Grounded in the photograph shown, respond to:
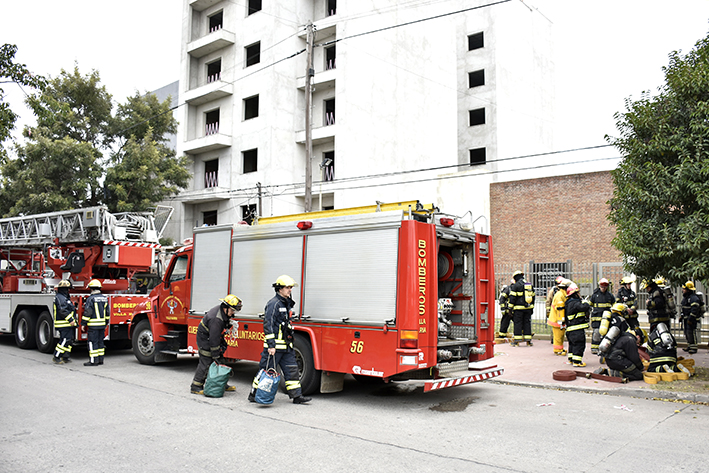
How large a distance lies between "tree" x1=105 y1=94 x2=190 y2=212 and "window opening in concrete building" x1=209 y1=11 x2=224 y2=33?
7.52m

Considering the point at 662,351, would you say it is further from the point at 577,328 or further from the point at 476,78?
the point at 476,78

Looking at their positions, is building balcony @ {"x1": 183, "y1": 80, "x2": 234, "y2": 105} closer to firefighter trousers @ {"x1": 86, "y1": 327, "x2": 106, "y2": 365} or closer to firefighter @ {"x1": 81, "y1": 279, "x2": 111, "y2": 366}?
firefighter @ {"x1": 81, "y1": 279, "x2": 111, "y2": 366}

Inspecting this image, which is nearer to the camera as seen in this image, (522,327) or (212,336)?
(212,336)

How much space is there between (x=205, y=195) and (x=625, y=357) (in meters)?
23.8

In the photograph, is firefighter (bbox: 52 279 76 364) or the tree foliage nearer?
firefighter (bbox: 52 279 76 364)

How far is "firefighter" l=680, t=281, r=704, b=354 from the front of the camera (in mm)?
13305

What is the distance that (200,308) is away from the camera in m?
10.4

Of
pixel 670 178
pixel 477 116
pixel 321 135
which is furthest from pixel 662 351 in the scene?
pixel 477 116

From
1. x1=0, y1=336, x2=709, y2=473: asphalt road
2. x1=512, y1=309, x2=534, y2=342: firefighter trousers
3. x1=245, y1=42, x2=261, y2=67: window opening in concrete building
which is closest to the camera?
x1=0, y1=336, x2=709, y2=473: asphalt road

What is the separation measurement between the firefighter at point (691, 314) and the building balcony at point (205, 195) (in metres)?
21.5

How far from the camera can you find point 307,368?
27.8ft

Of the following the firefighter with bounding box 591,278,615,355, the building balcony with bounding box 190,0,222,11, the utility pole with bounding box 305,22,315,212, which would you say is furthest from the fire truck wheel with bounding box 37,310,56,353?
the building balcony with bounding box 190,0,222,11

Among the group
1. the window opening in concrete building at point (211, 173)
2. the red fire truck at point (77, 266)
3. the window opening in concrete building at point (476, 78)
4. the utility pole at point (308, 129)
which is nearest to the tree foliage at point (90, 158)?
the window opening in concrete building at point (211, 173)

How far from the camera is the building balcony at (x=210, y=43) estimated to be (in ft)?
97.3
